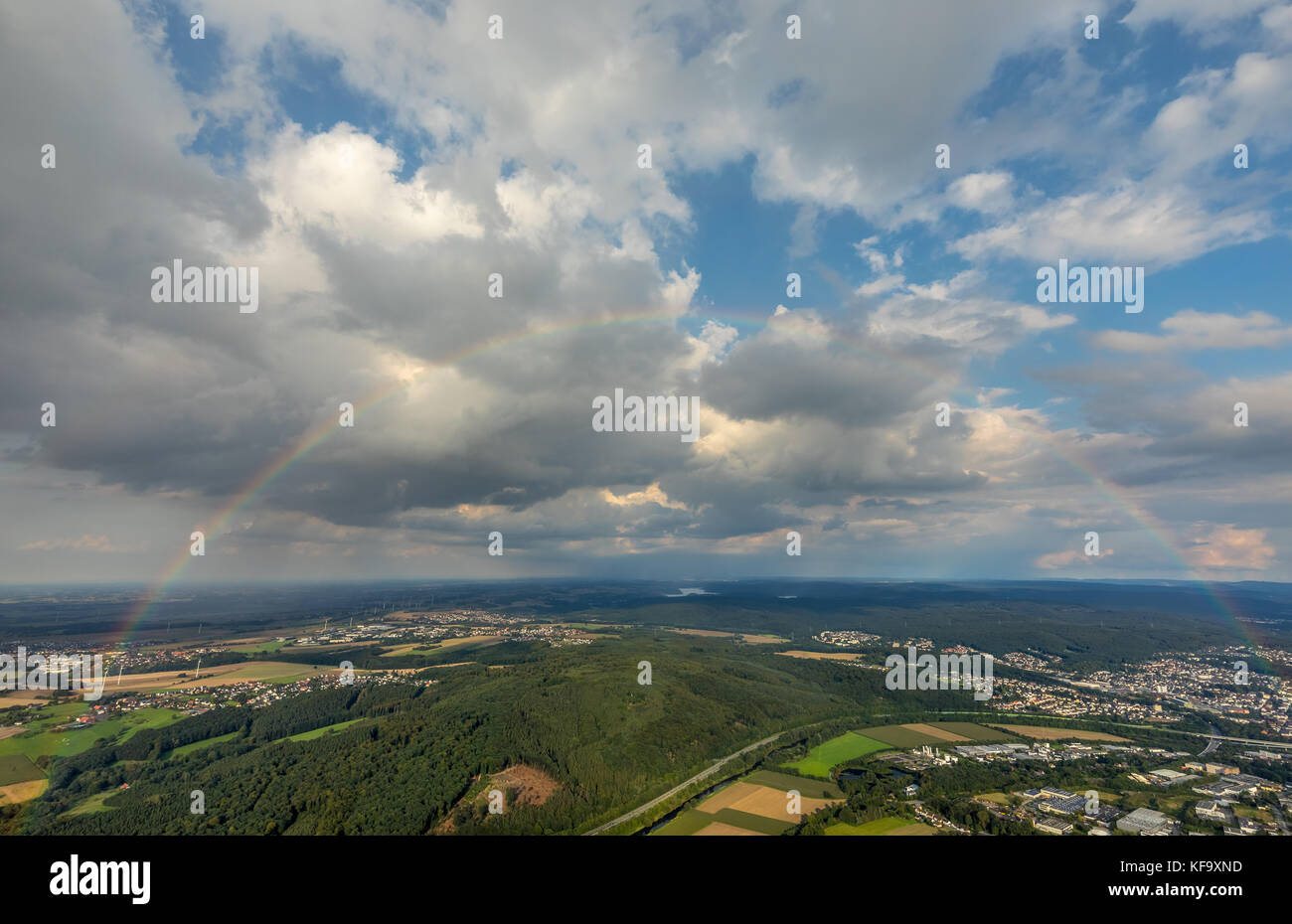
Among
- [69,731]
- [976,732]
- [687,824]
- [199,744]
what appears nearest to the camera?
[687,824]

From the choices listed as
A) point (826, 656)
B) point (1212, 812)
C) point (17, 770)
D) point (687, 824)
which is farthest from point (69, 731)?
point (826, 656)

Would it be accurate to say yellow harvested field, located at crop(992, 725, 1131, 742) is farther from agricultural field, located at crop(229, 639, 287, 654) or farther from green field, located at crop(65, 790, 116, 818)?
agricultural field, located at crop(229, 639, 287, 654)

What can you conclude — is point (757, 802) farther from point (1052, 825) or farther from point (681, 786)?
point (1052, 825)

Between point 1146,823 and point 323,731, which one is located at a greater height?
point 1146,823

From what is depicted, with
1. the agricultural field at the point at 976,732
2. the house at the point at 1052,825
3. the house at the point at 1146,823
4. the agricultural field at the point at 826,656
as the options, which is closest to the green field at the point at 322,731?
the house at the point at 1052,825

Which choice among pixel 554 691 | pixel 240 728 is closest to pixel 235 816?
pixel 240 728

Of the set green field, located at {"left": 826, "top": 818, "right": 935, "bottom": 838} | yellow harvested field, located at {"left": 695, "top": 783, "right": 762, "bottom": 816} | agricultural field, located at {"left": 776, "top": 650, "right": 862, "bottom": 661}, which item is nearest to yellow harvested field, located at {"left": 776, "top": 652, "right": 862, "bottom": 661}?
agricultural field, located at {"left": 776, "top": 650, "right": 862, "bottom": 661}
